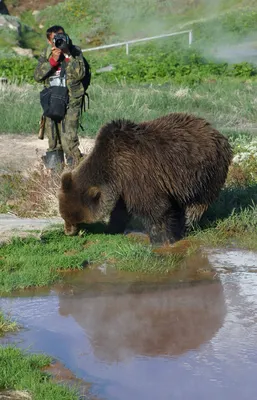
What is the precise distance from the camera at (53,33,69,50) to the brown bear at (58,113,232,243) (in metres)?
1.78

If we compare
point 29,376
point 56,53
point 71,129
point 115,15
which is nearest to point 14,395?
point 29,376

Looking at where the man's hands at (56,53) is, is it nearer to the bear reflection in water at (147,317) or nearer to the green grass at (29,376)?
the bear reflection in water at (147,317)

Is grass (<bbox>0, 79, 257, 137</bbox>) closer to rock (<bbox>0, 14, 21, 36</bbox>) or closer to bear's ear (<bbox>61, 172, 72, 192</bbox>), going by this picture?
bear's ear (<bbox>61, 172, 72, 192</bbox>)

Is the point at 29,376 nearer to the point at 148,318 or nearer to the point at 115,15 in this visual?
the point at 148,318

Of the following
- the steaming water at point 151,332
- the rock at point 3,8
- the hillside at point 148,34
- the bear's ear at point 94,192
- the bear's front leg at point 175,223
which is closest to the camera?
the steaming water at point 151,332

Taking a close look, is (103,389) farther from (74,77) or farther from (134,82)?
(134,82)

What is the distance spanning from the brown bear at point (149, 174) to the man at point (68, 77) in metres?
1.63

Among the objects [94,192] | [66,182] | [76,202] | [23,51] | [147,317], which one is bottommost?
[147,317]

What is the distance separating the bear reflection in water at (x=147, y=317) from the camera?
6.29 m

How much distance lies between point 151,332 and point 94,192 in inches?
102

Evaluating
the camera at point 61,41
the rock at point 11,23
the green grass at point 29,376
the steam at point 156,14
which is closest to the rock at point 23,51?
the rock at point 11,23

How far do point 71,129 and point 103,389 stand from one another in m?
5.54

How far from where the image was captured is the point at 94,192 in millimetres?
8859

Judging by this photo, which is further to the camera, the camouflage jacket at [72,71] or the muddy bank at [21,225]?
the camouflage jacket at [72,71]
